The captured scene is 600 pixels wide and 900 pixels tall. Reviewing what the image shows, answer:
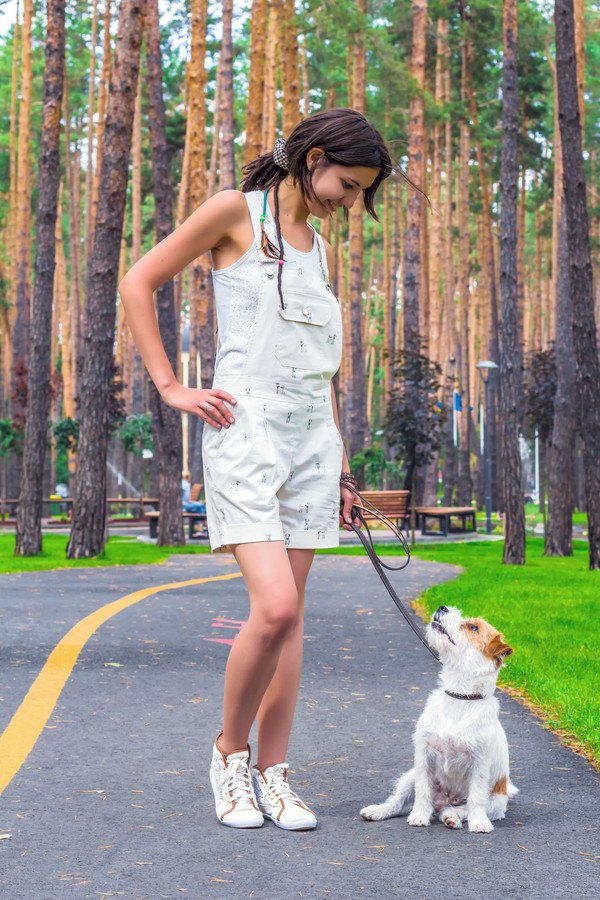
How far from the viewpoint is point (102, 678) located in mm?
7695

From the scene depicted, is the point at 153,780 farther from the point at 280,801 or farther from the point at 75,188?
the point at 75,188

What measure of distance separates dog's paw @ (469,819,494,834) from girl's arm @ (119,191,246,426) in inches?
62.8

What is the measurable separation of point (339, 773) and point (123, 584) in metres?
A: 9.27

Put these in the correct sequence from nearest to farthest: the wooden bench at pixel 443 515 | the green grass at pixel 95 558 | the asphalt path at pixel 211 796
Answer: the asphalt path at pixel 211 796
the green grass at pixel 95 558
the wooden bench at pixel 443 515

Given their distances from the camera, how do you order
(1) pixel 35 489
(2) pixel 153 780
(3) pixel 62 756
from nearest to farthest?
(2) pixel 153 780, (3) pixel 62 756, (1) pixel 35 489

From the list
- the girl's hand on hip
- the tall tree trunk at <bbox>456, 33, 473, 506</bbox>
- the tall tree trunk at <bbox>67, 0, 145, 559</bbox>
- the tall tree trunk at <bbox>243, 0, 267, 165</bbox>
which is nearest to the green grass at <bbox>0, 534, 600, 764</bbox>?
the tall tree trunk at <bbox>67, 0, 145, 559</bbox>

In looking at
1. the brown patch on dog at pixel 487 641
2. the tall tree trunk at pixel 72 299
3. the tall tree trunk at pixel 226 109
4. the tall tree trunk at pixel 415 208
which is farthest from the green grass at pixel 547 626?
the tall tree trunk at pixel 72 299

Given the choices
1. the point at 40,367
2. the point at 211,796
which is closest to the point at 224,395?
the point at 211,796

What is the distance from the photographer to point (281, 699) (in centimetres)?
453

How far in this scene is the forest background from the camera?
29.8m

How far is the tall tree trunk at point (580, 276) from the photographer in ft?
60.0

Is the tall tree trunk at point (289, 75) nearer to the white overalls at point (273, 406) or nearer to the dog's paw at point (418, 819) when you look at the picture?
the white overalls at point (273, 406)

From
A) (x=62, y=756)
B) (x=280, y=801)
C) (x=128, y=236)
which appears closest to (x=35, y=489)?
(x=62, y=756)

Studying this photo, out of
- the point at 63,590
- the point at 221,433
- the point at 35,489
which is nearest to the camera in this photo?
the point at 221,433
